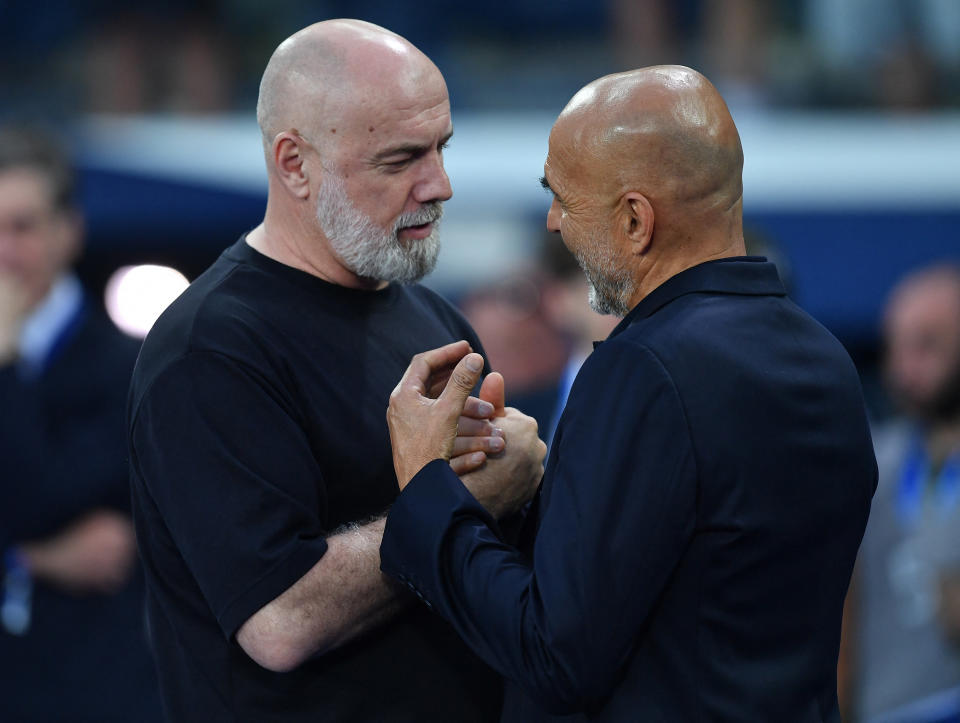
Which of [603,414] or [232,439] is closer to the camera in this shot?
[603,414]

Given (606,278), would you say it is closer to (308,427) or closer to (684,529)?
(684,529)

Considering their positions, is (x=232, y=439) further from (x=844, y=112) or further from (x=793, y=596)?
(x=844, y=112)

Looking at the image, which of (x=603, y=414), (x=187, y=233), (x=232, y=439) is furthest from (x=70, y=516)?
(x=187, y=233)

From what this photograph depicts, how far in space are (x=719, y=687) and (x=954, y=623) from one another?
6.74ft

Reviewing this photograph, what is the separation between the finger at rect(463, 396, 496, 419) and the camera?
205 centimetres

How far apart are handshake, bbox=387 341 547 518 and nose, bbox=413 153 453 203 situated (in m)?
0.31

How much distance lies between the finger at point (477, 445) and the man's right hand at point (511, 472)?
0.07ft

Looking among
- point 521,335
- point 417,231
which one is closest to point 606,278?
point 417,231

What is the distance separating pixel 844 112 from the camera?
786 centimetres

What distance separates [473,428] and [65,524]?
5.28ft

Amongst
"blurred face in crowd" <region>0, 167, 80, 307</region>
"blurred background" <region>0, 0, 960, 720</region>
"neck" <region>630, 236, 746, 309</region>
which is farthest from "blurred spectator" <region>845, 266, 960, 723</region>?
"blurred face in crowd" <region>0, 167, 80, 307</region>

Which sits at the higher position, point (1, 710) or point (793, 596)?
point (793, 596)

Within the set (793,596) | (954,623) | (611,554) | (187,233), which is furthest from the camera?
(187,233)

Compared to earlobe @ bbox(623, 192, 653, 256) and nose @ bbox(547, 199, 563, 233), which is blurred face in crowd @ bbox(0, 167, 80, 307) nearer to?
nose @ bbox(547, 199, 563, 233)
